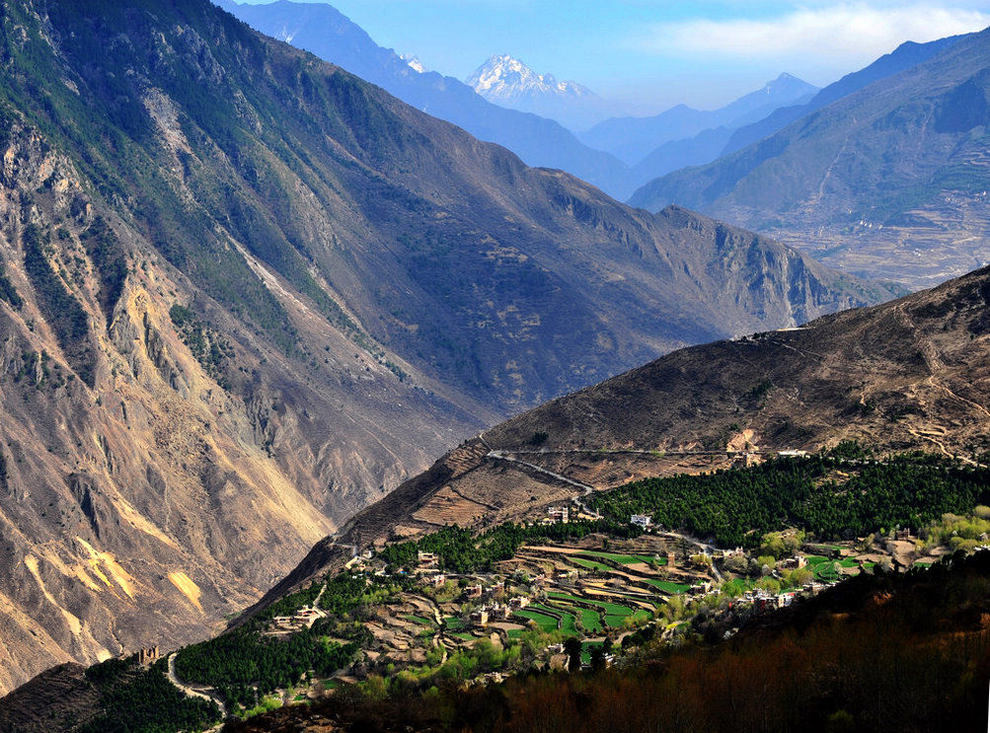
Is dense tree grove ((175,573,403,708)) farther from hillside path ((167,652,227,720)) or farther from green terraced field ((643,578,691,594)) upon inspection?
green terraced field ((643,578,691,594))

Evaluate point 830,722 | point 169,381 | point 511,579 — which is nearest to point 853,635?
point 830,722

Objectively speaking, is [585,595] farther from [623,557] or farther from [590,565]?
[623,557]

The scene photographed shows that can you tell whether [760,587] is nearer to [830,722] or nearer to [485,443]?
[830,722]

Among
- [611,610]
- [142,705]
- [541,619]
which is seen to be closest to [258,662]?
[142,705]

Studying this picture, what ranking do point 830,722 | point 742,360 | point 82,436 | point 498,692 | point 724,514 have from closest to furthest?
point 830,722 < point 498,692 < point 724,514 < point 742,360 < point 82,436

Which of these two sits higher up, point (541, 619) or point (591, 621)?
point (541, 619)
